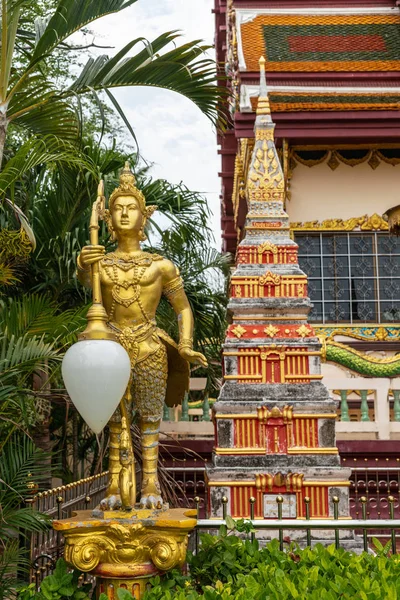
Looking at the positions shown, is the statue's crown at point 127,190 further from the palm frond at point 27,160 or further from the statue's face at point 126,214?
the palm frond at point 27,160

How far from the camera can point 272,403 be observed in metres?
6.20

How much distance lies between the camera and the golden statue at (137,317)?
3.72 metres

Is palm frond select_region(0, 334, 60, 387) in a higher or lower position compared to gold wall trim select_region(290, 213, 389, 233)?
lower

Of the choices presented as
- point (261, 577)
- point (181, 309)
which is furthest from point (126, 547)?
point (181, 309)

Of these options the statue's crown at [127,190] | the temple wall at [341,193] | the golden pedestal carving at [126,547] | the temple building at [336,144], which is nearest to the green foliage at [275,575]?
the golden pedestal carving at [126,547]

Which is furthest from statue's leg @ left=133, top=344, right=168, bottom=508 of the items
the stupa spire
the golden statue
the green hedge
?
the stupa spire

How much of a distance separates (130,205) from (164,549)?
65.2 inches

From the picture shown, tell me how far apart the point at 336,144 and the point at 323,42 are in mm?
1952

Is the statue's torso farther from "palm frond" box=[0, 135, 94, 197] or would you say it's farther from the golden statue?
"palm frond" box=[0, 135, 94, 197]

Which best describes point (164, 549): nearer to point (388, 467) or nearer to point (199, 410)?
point (388, 467)

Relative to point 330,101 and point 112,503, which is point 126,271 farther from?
point 330,101

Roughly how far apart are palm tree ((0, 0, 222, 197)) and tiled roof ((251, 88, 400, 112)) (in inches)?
194

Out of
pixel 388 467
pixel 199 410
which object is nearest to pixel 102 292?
pixel 388 467

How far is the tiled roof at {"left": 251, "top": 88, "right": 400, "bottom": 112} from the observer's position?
1050 cm
